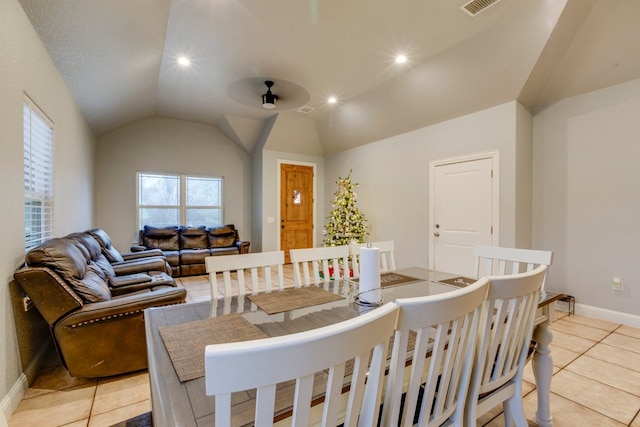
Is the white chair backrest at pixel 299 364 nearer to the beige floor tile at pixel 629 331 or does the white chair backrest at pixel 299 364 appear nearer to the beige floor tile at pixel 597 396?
the beige floor tile at pixel 597 396

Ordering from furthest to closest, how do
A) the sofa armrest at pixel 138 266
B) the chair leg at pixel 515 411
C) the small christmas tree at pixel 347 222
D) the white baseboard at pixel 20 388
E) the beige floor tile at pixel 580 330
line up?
the small christmas tree at pixel 347 222
the sofa armrest at pixel 138 266
the beige floor tile at pixel 580 330
the white baseboard at pixel 20 388
the chair leg at pixel 515 411

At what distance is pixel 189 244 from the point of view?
5891 mm

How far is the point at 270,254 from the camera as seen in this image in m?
1.88

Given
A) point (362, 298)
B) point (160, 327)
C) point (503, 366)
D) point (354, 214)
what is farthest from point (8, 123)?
point (354, 214)

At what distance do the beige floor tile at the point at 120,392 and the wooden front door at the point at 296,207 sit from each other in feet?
14.5

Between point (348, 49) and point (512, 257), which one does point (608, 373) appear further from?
point (348, 49)

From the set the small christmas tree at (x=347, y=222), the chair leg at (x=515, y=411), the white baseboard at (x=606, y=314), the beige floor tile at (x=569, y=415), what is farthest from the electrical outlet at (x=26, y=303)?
the white baseboard at (x=606, y=314)

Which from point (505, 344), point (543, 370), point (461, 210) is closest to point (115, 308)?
point (505, 344)

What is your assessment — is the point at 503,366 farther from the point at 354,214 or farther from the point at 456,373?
the point at 354,214

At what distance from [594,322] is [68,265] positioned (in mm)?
5062

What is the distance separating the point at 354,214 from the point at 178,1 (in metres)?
3.74

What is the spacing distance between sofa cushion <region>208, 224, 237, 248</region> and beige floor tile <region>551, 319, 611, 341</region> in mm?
5468

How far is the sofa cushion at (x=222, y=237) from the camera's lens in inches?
241

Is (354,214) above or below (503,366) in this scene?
above
